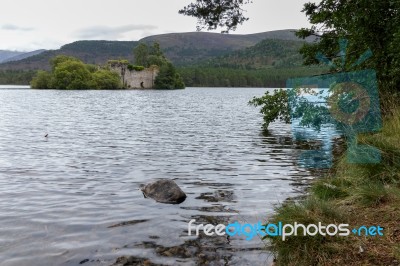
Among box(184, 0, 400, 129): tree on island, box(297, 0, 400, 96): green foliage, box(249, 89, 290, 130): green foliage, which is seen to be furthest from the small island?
box(297, 0, 400, 96): green foliage

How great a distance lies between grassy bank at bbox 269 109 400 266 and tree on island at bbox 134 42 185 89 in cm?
14652

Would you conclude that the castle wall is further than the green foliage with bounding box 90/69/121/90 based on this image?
Yes

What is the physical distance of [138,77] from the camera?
15338cm

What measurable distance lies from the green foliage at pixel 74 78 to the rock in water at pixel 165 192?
12323 cm

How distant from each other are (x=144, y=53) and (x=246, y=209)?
16952 centimetres

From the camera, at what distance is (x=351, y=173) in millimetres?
9242

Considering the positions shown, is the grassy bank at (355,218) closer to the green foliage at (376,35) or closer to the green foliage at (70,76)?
the green foliage at (376,35)

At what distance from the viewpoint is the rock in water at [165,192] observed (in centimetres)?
1082

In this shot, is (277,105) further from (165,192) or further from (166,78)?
(166,78)

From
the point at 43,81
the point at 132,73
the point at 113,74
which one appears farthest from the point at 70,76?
the point at 132,73

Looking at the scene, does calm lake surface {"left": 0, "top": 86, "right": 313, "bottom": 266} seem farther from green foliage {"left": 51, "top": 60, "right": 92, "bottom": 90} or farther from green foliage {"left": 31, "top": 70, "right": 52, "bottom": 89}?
green foliage {"left": 31, "top": 70, "right": 52, "bottom": 89}

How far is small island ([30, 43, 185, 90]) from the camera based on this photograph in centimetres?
12900

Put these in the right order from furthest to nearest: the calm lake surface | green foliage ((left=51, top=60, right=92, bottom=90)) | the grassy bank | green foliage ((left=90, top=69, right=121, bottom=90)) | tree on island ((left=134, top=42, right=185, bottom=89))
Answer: tree on island ((left=134, top=42, right=185, bottom=89)) < green foliage ((left=90, top=69, right=121, bottom=90)) < green foliage ((left=51, top=60, right=92, bottom=90)) < the calm lake surface < the grassy bank

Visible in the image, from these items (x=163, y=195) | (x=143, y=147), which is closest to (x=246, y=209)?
(x=163, y=195)
